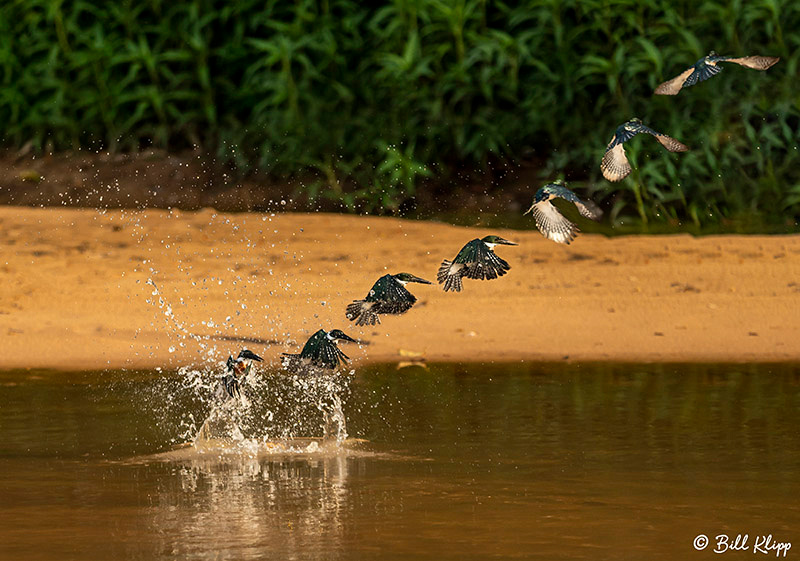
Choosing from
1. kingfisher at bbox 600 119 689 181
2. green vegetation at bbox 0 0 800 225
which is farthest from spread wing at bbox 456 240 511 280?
green vegetation at bbox 0 0 800 225

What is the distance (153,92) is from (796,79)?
4.80 metres

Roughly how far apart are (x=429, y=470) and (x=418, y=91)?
19.4 feet

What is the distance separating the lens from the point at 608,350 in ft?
26.7

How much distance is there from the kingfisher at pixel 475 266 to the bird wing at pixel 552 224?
179mm

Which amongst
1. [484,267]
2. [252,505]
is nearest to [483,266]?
[484,267]

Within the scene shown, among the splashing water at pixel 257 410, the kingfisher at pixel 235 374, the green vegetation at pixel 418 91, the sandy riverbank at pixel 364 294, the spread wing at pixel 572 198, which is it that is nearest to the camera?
the spread wing at pixel 572 198

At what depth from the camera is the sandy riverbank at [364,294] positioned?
26.9ft

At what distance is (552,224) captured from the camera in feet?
20.1

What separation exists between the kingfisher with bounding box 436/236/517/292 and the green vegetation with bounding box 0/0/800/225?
4442mm

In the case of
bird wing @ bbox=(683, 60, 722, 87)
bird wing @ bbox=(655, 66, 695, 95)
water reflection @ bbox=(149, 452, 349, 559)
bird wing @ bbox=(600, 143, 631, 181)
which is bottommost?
water reflection @ bbox=(149, 452, 349, 559)

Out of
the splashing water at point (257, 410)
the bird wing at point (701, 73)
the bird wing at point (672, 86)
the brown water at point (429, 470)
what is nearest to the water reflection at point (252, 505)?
the brown water at point (429, 470)

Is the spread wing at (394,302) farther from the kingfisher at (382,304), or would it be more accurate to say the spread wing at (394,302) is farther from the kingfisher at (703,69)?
the kingfisher at (703,69)

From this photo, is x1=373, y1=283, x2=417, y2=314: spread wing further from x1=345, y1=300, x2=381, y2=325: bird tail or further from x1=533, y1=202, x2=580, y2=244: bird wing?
x1=533, y1=202, x2=580, y2=244: bird wing

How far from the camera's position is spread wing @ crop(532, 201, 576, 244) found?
6041 mm
